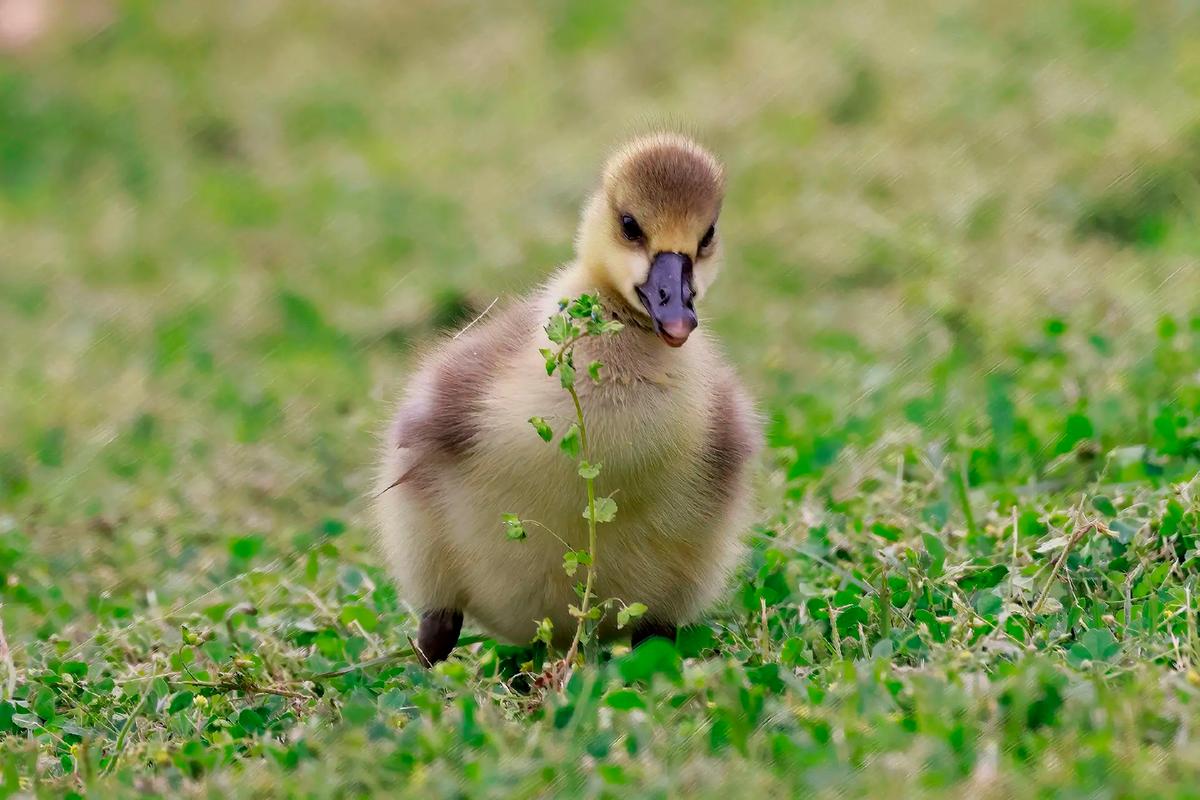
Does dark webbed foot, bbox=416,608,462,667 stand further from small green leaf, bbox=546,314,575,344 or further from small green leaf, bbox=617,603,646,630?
small green leaf, bbox=546,314,575,344

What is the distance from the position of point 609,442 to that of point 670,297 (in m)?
0.32

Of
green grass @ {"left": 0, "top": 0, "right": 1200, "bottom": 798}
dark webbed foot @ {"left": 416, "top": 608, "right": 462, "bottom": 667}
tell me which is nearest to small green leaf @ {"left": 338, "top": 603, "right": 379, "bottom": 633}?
green grass @ {"left": 0, "top": 0, "right": 1200, "bottom": 798}

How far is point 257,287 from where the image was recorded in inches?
319

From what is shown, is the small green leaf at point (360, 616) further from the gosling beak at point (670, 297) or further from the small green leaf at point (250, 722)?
the gosling beak at point (670, 297)

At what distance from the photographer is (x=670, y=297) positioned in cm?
347

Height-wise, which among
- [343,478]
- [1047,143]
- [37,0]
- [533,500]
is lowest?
[343,478]

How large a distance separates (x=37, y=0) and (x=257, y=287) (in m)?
4.74

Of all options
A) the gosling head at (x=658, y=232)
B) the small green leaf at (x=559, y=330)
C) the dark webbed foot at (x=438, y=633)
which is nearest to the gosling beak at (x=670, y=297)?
the gosling head at (x=658, y=232)

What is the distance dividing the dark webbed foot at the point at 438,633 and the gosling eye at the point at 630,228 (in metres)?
0.99

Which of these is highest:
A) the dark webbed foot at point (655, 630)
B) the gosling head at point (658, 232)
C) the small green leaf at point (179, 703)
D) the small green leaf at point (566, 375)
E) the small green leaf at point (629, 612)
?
the gosling head at point (658, 232)

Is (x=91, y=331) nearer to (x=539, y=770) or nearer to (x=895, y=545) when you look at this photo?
(x=895, y=545)

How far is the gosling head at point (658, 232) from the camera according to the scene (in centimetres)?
354

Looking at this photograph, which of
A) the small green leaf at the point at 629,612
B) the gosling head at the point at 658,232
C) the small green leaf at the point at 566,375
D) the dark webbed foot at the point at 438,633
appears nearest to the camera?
the small green leaf at the point at 566,375

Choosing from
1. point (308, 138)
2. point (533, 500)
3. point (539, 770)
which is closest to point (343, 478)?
point (533, 500)
